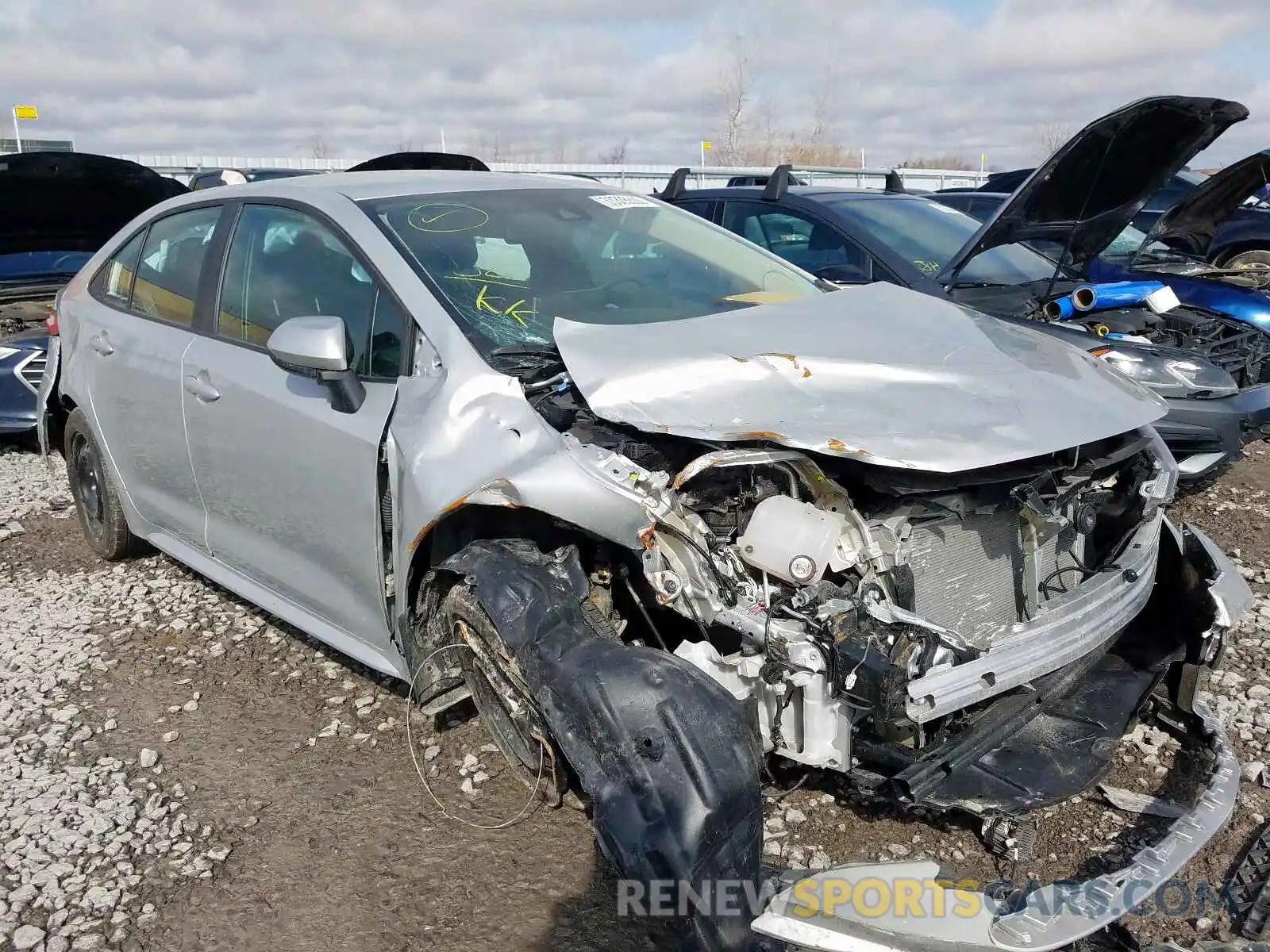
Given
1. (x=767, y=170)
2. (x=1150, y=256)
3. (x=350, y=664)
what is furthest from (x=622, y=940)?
(x=767, y=170)

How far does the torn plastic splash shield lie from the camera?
6.43 ft

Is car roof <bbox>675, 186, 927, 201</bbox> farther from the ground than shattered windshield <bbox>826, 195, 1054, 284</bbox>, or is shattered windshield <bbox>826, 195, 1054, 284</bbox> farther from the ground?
car roof <bbox>675, 186, 927, 201</bbox>

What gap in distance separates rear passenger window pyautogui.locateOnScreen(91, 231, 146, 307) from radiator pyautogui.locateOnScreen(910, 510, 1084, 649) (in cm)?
343

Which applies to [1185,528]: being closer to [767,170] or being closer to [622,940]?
[622,940]

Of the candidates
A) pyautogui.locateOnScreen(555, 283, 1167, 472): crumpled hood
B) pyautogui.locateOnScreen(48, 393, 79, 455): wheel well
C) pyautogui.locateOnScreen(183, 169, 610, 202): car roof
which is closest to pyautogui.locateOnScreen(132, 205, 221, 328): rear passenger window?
pyautogui.locateOnScreen(183, 169, 610, 202): car roof

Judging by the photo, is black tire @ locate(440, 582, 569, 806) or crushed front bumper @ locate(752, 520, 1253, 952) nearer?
crushed front bumper @ locate(752, 520, 1253, 952)

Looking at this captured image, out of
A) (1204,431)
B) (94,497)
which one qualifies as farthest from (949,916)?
(94,497)

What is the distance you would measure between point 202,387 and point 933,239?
4.62 metres

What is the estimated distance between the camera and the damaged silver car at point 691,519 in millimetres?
2254

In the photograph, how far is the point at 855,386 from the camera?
8.98ft

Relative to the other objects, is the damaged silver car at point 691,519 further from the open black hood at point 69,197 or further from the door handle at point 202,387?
the open black hood at point 69,197

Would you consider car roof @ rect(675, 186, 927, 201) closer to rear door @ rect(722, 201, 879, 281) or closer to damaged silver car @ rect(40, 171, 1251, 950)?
rear door @ rect(722, 201, 879, 281)

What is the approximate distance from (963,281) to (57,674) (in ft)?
16.6

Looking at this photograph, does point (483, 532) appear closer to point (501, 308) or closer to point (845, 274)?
point (501, 308)
